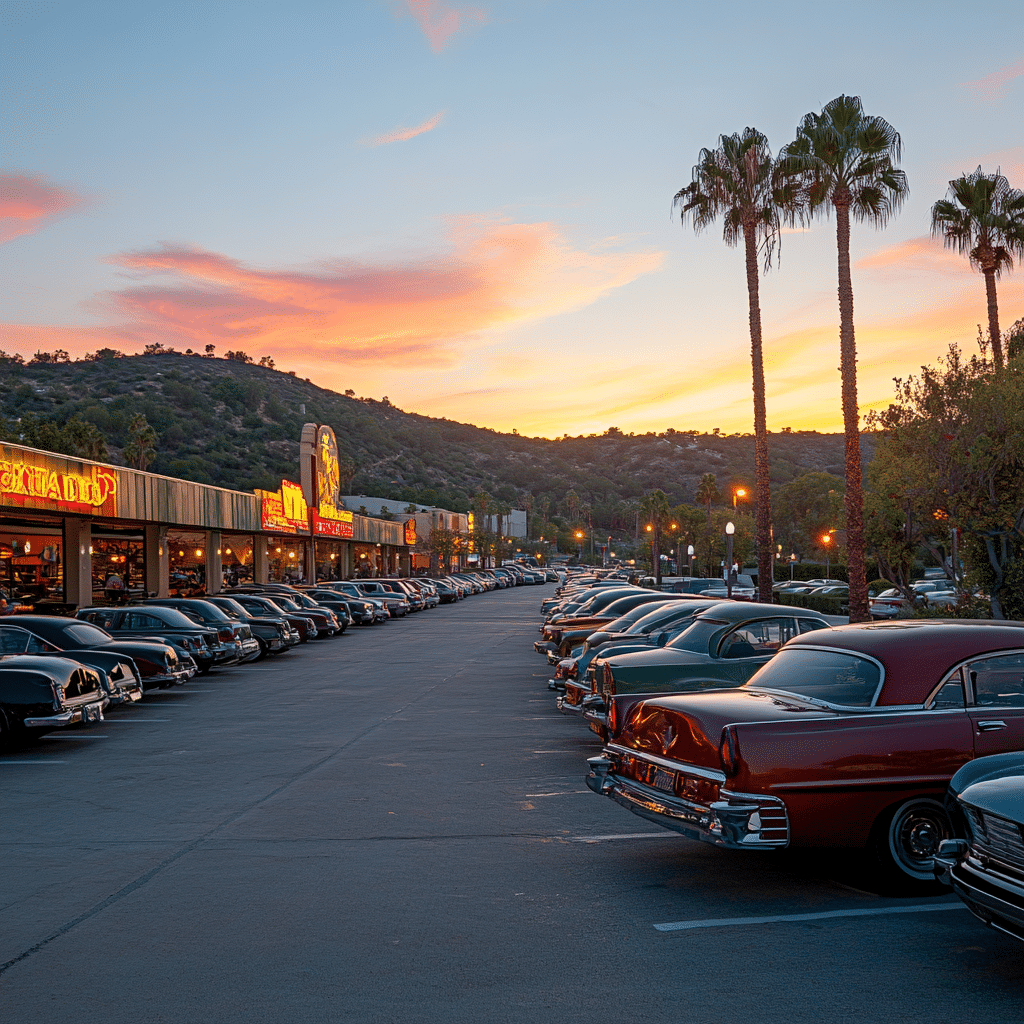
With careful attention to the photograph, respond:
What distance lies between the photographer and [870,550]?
29.4 metres

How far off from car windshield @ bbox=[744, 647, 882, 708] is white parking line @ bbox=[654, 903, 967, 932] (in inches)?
48.1

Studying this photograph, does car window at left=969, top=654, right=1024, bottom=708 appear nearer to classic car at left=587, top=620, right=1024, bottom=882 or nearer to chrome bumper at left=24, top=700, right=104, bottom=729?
classic car at left=587, top=620, right=1024, bottom=882

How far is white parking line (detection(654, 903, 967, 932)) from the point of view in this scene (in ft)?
20.1

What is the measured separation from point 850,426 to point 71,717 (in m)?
17.7

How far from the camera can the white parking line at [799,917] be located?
20.1 feet


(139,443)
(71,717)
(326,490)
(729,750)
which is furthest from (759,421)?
(139,443)

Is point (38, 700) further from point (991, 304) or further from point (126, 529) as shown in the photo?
point (126, 529)

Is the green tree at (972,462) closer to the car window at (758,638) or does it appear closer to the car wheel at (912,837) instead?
the car window at (758,638)

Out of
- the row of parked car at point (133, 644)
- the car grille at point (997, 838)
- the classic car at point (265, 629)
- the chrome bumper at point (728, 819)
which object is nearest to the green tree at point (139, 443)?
the row of parked car at point (133, 644)

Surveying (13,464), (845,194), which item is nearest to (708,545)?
(845,194)

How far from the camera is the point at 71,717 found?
41.1 feet

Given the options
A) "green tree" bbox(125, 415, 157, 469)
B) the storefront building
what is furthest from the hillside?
the storefront building

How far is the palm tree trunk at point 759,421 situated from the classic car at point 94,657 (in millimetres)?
18592

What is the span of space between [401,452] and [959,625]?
163 meters
